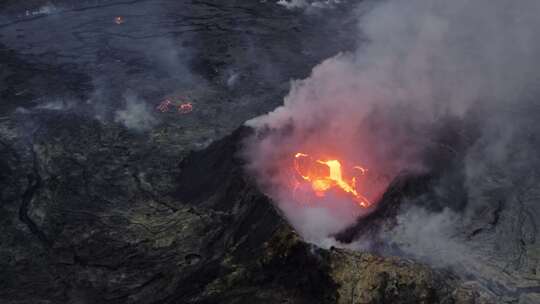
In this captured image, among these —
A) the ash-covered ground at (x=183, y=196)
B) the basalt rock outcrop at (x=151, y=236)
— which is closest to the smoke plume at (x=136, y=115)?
the ash-covered ground at (x=183, y=196)

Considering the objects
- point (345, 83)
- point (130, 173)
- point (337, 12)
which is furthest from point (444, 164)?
point (337, 12)

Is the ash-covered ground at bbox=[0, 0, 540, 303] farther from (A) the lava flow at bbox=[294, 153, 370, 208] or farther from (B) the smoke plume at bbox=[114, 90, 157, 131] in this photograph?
(A) the lava flow at bbox=[294, 153, 370, 208]

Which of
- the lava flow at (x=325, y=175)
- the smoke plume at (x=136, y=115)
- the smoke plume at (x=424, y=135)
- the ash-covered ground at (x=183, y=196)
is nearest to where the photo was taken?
the ash-covered ground at (x=183, y=196)

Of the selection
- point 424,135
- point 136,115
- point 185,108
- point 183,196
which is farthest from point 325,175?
point 136,115

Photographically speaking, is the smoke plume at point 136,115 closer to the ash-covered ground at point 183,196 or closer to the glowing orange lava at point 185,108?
the ash-covered ground at point 183,196

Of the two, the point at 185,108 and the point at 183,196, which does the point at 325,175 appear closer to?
the point at 183,196

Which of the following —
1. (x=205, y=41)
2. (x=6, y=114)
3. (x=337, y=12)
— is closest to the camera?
(x=6, y=114)

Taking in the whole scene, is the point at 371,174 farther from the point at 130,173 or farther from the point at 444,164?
the point at 130,173
